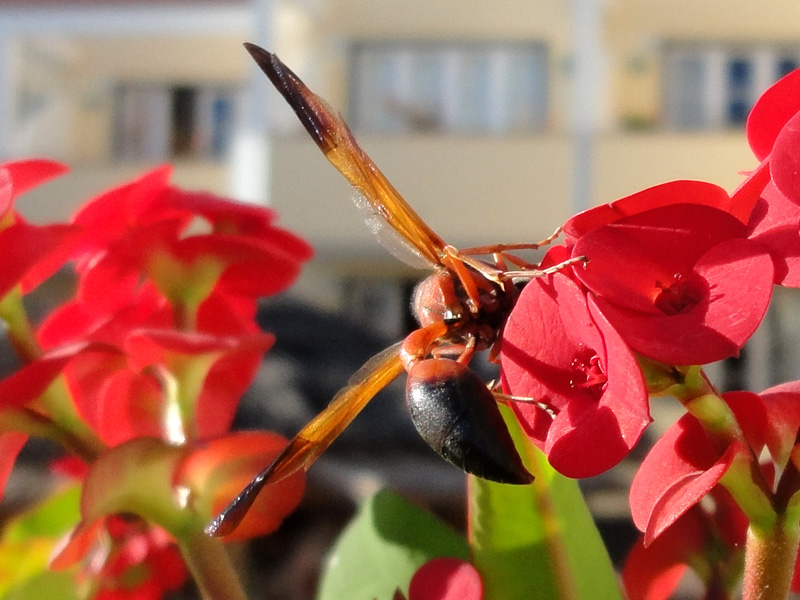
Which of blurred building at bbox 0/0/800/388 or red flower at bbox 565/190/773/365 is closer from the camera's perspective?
red flower at bbox 565/190/773/365

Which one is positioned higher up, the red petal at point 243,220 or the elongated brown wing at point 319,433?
the red petal at point 243,220

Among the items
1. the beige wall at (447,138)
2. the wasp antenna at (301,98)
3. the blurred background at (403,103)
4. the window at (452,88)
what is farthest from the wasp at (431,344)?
the window at (452,88)

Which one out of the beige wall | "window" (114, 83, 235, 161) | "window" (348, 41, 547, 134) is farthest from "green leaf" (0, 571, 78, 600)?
"window" (114, 83, 235, 161)

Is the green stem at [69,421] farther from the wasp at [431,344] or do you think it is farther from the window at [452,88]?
the window at [452,88]

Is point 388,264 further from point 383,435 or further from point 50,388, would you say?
point 50,388

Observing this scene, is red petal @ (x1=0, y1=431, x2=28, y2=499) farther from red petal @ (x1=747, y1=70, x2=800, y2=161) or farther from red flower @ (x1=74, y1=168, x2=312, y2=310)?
red petal @ (x1=747, y1=70, x2=800, y2=161)
